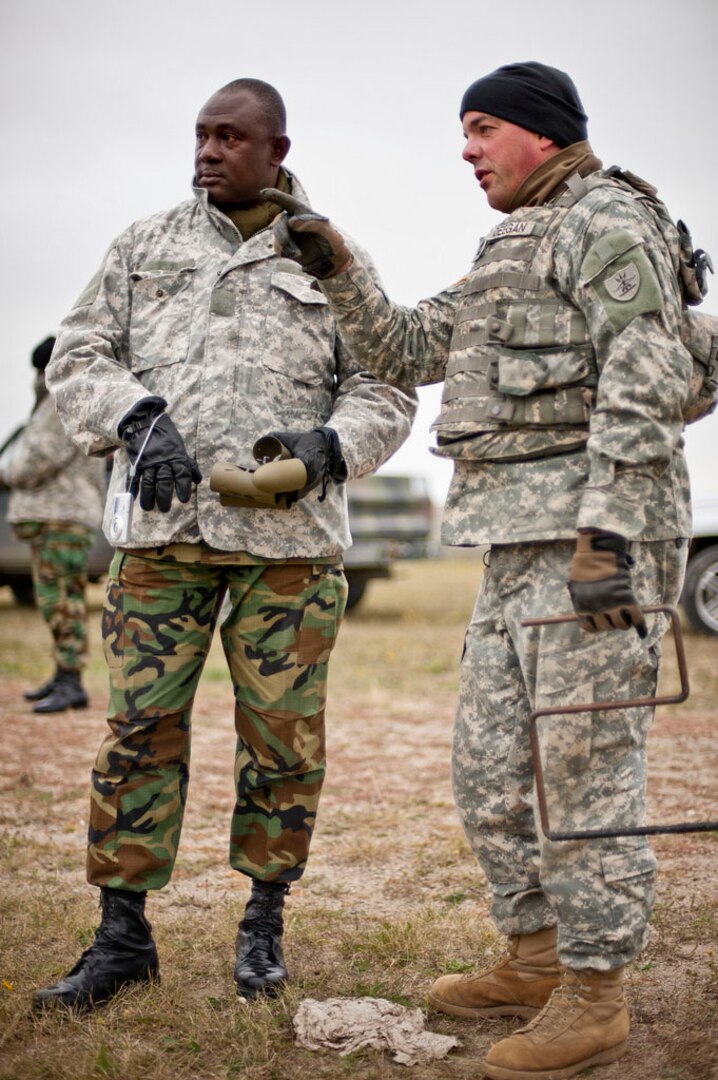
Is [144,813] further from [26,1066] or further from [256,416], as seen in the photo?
[256,416]

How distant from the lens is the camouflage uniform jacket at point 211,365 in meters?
2.98

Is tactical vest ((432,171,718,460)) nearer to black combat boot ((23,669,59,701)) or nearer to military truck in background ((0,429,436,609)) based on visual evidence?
black combat boot ((23,669,59,701))

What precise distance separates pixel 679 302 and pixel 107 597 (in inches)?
64.8

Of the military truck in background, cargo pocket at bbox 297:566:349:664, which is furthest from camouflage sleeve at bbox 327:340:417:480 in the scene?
the military truck in background

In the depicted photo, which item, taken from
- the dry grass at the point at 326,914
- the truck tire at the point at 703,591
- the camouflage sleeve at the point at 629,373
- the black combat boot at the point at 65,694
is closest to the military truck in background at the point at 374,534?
the truck tire at the point at 703,591

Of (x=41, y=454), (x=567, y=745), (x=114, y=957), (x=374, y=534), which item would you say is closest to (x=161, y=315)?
(x=567, y=745)

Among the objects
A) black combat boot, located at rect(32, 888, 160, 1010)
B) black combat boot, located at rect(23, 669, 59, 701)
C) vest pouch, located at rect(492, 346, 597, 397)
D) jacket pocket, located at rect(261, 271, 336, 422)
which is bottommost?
black combat boot, located at rect(32, 888, 160, 1010)

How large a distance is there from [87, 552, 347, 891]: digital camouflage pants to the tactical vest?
71 cm

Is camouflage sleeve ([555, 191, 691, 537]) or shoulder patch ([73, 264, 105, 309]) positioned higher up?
shoulder patch ([73, 264, 105, 309])

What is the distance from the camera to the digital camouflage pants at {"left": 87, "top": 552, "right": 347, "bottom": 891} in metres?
2.94

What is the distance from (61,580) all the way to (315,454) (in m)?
4.96


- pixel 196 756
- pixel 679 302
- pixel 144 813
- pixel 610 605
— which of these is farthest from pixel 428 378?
pixel 196 756

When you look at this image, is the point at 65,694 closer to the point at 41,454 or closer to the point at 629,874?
the point at 41,454

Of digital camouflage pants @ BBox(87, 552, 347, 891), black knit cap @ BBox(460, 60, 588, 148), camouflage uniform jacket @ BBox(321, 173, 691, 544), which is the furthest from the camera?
digital camouflage pants @ BBox(87, 552, 347, 891)
